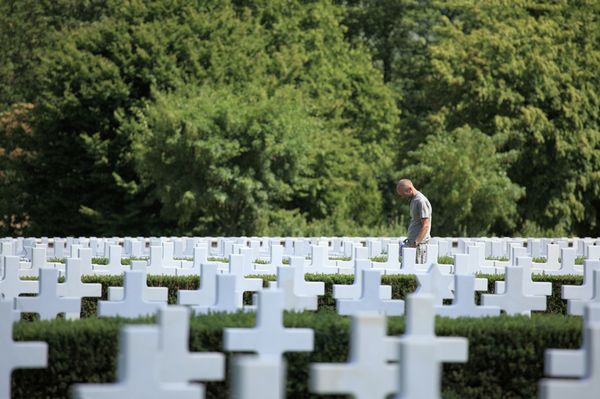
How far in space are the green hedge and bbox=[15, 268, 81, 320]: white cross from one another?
1048 mm

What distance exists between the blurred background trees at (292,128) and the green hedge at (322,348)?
96.7 ft

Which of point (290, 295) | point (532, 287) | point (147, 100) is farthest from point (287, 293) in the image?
point (147, 100)

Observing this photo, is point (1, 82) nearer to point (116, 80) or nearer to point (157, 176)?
point (116, 80)

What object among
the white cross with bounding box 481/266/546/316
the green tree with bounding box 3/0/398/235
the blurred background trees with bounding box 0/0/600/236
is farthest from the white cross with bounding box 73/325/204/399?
the green tree with bounding box 3/0/398/235

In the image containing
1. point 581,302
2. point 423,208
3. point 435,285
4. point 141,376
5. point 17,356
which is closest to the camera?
point 141,376

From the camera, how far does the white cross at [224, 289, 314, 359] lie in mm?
8453

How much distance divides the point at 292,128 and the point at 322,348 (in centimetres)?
3084

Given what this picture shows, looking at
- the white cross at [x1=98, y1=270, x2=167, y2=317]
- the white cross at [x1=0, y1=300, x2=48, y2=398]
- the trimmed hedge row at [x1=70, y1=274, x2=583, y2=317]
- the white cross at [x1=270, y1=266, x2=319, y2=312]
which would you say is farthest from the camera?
the trimmed hedge row at [x1=70, y1=274, x2=583, y2=317]

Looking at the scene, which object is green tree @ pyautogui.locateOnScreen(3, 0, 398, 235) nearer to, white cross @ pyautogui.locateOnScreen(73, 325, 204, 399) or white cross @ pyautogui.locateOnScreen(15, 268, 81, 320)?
white cross @ pyautogui.locateOnScreen(15, 268, 81, 320)

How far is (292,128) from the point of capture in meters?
40.5

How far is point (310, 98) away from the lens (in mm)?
48375

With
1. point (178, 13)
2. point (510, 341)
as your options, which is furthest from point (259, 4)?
point (510, 341)

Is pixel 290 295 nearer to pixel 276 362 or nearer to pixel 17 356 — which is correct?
pixel 17 356

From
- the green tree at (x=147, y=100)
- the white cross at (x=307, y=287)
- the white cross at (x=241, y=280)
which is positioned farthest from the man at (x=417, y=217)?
the green tree at (x=147, y=100)
